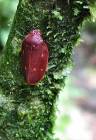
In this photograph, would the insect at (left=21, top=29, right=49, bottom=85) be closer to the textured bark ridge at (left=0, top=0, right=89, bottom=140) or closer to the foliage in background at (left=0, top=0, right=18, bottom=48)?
the textured bark ridge at (left=0, top=0, right=89, bottom=140)

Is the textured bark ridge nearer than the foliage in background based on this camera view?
Yes

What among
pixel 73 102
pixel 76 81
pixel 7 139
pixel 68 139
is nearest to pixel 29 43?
pixel 7 139

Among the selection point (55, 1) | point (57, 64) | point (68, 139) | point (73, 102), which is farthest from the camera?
point (73, 102)

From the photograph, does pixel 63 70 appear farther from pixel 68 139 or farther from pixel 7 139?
pixel 68 139

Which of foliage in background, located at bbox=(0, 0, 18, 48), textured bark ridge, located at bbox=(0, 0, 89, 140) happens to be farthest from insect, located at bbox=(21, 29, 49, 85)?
foliage in background, located at bbox=(0, 0, 18, 48)

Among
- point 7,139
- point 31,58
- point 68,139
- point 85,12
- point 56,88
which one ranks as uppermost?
point 85,12

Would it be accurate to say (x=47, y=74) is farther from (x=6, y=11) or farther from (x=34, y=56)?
(x=6, y=11)
